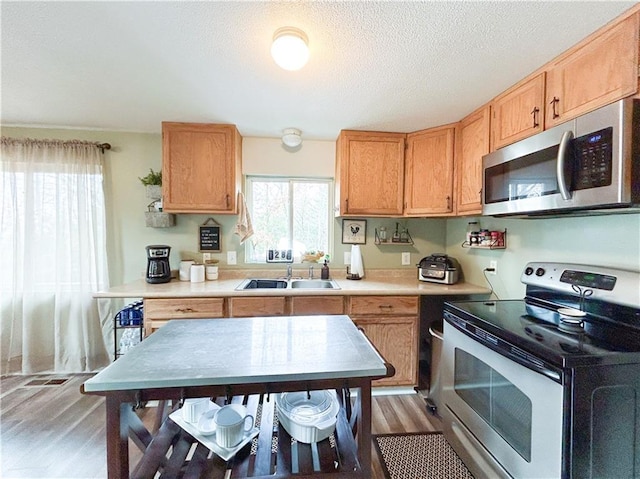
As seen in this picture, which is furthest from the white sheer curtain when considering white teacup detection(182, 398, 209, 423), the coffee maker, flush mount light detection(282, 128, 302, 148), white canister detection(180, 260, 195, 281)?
white teacup detection(182, 398, 209, 423)

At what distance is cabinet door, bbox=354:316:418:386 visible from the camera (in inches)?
88.7

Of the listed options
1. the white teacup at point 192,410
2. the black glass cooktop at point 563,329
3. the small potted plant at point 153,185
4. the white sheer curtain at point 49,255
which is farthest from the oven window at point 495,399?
the white sheer curtain at point 49,255

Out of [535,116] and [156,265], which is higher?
[535,116]

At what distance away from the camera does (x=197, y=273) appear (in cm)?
249

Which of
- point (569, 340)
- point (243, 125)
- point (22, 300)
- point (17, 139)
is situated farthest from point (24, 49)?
point (569, 340)

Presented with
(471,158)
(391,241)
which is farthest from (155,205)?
(471,158)

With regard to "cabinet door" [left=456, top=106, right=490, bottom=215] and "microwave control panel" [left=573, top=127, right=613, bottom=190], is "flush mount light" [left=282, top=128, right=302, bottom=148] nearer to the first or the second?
"cabinet door" [left=456, top=106, right=490, bottom=215]

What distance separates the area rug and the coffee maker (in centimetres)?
211

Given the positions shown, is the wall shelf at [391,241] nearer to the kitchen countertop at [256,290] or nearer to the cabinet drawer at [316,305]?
the kitchen countertop at [256,290]

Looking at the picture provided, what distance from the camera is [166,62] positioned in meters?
1.54

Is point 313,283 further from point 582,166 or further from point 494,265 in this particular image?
point 582,166

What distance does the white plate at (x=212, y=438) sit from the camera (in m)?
0.97

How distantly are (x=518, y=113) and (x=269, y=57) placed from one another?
1.54 m

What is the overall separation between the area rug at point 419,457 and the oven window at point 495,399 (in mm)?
427
